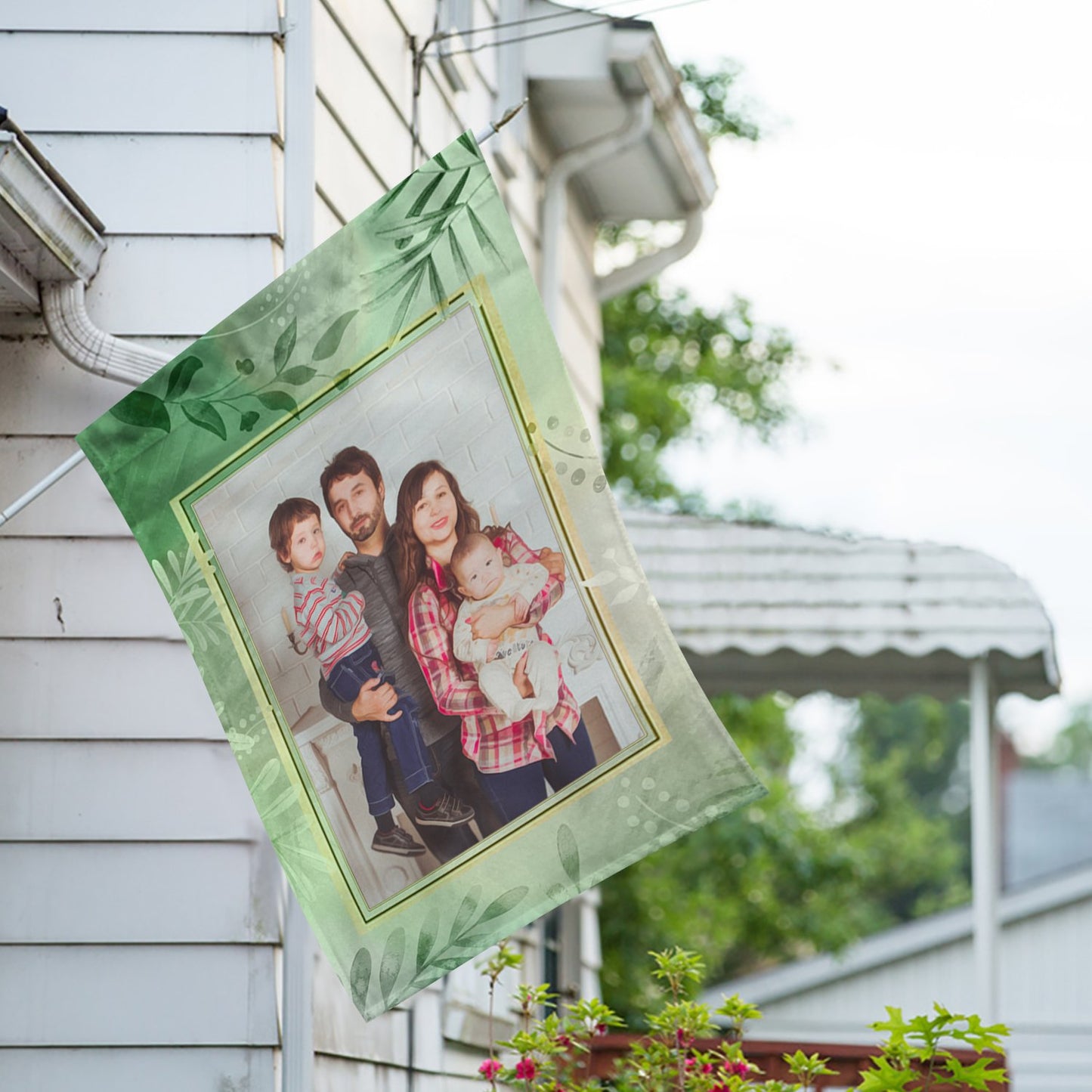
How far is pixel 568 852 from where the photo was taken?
3.04m

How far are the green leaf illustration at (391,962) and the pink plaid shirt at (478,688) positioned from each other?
38 cm

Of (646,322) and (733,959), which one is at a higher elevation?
(646,322)

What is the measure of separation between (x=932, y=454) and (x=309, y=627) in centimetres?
3656

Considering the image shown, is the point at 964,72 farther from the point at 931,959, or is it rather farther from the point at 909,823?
the point at 909,823

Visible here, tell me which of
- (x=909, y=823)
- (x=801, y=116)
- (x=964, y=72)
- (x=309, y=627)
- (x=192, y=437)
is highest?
(x=964, y=72)

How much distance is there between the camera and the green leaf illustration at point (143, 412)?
335cm

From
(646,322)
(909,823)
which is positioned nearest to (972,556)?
(646,322)

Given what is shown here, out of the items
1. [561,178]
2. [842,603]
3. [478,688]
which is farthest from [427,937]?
[561,178]

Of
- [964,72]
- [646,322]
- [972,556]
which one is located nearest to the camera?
[972,556]

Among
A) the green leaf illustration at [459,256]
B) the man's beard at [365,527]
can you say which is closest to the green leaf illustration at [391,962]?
the man's beard at [365,527]

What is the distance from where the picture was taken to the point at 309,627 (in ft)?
10.7

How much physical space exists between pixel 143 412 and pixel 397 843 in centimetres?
107

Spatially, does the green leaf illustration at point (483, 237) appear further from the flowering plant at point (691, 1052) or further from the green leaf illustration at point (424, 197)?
the flowering plant at point (691, 1052)

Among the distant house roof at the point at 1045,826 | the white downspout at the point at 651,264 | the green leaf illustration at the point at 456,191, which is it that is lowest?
the green leaf illustration at the point at 456,191
